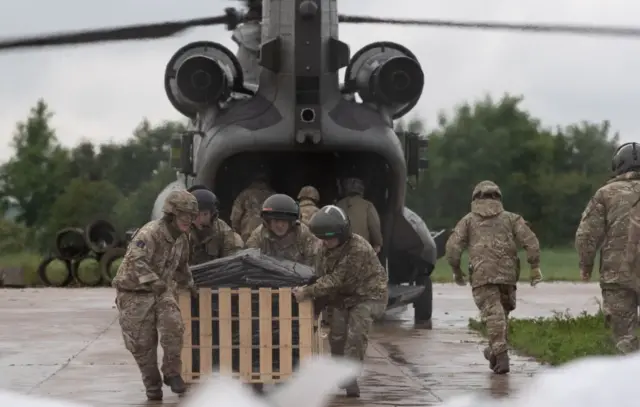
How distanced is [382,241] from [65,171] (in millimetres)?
27167

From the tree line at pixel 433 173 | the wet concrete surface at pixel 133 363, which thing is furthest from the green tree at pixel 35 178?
the wet concrete surface at pixel 133 363

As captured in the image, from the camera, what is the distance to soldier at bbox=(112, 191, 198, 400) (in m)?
7.83

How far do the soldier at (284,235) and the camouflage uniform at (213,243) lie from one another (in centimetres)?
18

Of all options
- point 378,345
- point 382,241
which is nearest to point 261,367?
point 378,345

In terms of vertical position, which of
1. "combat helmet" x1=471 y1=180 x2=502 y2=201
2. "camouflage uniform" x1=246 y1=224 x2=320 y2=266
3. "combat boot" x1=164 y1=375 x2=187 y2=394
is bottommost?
"combat boot" x1=164 y1=375 x2=187 y2=394

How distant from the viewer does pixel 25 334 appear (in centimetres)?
1417

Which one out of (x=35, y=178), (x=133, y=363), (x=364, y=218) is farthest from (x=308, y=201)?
(x=35, y=178)

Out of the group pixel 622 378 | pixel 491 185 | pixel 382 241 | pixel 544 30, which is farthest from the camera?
pixel 382 241

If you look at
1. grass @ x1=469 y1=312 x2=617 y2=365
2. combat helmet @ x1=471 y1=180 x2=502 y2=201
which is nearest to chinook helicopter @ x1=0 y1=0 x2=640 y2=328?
grass @ x1=469 y1=312 x2=617 y2=365

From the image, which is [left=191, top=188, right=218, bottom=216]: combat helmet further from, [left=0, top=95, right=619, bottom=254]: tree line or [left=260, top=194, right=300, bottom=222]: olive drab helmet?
[left=0, top=95, right=619, bottom=254]: tree line

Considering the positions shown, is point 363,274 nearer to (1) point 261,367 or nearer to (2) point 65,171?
(1) point 261,367

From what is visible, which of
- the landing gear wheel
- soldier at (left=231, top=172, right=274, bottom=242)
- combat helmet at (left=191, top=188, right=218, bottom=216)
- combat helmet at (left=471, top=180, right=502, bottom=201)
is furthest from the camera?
the landing gear wheel

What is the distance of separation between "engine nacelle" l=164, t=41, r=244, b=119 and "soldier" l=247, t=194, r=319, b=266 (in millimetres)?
3853

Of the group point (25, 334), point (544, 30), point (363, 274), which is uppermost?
point (544, 30)
